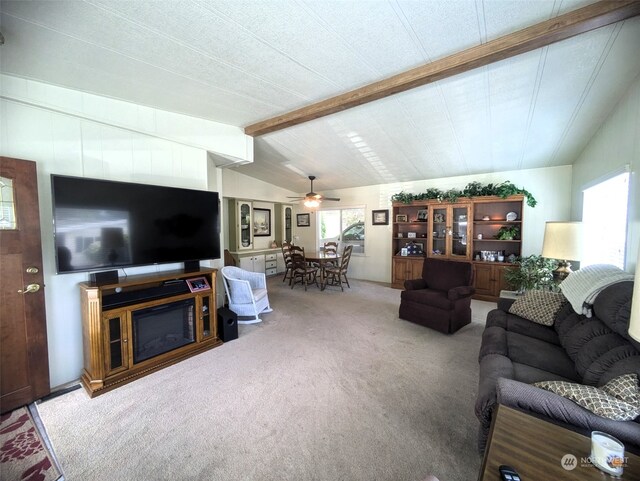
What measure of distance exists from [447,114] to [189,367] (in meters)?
4.13

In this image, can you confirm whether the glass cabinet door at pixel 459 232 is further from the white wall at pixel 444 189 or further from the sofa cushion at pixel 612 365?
the sofa cushion at pixel 612 365

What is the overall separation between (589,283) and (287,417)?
263 cm

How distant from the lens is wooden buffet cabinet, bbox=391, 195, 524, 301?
4.75 m

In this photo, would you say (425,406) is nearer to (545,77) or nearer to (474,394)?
(474,394)

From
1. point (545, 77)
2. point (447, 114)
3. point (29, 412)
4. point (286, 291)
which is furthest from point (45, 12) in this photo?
point (286, 291)

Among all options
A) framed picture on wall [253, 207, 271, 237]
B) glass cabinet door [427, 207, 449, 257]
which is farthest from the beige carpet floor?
framed picture on wall [253, 207, 271, 237]

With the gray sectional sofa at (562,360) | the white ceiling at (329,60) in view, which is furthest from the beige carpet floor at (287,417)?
the white ceiling at (329,60)

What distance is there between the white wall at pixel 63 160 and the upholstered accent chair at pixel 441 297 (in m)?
3.51

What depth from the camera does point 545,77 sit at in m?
2.43

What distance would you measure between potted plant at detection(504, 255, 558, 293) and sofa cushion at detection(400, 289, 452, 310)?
1.16 metres

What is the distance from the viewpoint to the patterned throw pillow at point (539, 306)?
94.9 inches

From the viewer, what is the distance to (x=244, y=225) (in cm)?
647

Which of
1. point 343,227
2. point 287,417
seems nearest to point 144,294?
point 287,417

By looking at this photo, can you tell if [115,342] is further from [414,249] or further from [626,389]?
[414,249]
